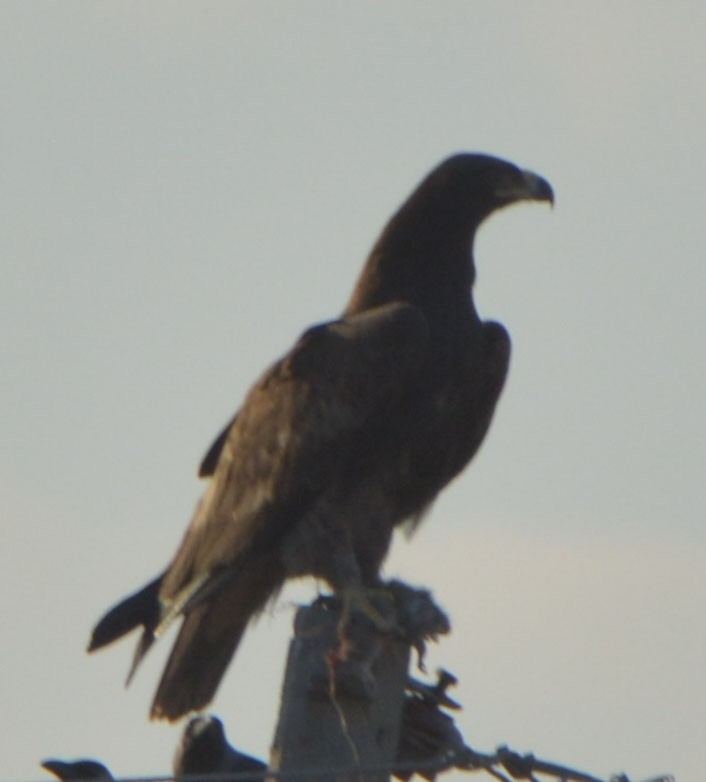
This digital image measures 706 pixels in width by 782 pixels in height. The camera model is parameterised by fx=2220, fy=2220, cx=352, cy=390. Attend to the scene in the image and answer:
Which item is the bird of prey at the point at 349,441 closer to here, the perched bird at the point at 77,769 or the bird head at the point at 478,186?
the bird head at the point at 478,186

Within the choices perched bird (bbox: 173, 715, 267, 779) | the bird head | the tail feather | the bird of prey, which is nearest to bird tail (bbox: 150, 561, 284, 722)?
the bird of prey

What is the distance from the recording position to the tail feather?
8016mm

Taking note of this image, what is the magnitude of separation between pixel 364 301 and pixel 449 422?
0.86 m

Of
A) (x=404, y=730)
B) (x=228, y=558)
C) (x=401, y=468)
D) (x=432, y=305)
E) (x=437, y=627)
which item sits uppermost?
(x=432, y=305)

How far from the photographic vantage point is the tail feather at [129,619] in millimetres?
8016

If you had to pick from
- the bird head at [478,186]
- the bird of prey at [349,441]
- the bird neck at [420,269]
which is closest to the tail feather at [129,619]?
the bird of prey at [349,441]

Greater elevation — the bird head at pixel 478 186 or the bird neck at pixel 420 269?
the bird head at pixel 478 186

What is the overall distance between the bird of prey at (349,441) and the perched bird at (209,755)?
1.68 metres

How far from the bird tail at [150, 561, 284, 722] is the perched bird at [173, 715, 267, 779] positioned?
1.28m

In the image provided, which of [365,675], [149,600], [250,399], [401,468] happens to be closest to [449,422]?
[401,468]

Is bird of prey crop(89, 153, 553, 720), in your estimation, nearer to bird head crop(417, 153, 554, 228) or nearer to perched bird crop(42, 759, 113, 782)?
bird head crop(417, 153, 554, 228)

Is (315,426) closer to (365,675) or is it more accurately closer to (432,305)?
(432,305)

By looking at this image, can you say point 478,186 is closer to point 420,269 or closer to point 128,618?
point 420,269

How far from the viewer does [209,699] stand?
8.27 m
